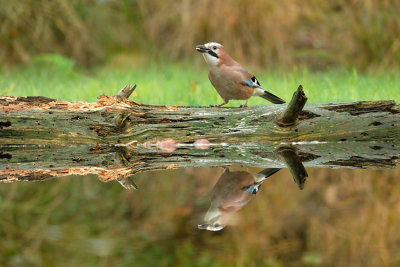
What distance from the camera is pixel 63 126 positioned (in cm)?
534

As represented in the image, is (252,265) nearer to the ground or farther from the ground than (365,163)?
nearer to the ground

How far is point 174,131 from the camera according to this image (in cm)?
538

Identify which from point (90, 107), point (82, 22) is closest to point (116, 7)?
point (82, 22)

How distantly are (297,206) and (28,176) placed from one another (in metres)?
2.17

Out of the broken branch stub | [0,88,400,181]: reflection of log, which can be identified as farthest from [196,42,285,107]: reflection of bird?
the broken branch stub

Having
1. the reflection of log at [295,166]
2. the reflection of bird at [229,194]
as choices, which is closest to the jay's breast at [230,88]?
the reflection of log at [295,166]

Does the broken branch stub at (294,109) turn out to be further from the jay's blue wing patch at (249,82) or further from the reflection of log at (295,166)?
the jay's blue wing patch at (249,82)

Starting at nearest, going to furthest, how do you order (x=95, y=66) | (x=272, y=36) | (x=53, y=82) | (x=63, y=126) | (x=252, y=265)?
(x=252, y=265) → (x=63, y=126) → (x=53, y=82) → (x=272, y=36) → (x=95, y=66)

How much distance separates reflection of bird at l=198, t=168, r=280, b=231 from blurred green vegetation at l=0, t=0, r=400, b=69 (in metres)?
5.05

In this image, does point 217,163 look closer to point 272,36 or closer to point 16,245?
point 16,245

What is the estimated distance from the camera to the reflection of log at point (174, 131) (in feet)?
17.3

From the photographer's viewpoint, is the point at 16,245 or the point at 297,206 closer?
the point at 16,245

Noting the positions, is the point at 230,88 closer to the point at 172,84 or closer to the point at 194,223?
the point at 194,223

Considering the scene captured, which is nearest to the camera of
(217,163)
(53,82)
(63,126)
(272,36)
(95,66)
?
(217,163)
